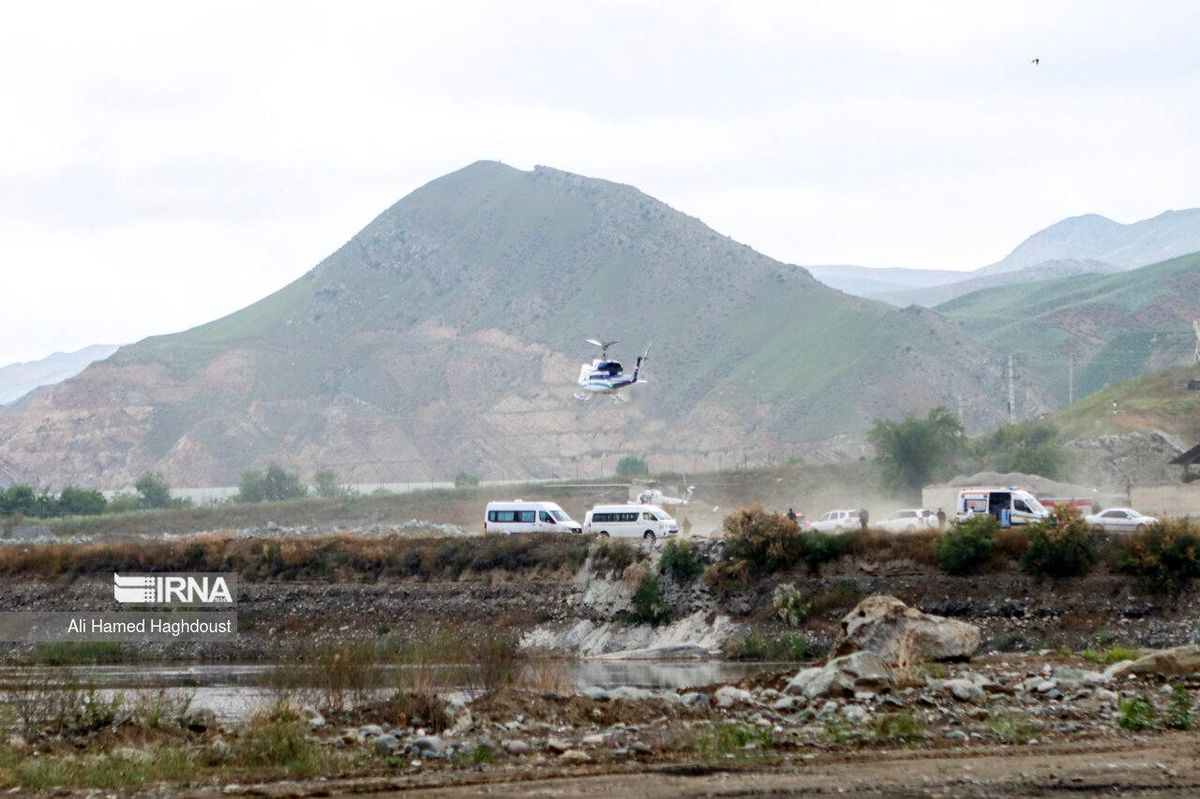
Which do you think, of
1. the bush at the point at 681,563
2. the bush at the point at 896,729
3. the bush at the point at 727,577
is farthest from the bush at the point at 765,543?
the bush at the point at 896,729

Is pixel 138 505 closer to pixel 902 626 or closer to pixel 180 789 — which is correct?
pixel 902 626

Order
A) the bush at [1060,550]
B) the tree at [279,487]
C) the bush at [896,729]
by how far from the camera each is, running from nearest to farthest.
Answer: the bush at [896,729]
the bush at [1060,550]
the tree at [279,487]

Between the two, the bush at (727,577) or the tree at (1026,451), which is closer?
the bush at (727,577)

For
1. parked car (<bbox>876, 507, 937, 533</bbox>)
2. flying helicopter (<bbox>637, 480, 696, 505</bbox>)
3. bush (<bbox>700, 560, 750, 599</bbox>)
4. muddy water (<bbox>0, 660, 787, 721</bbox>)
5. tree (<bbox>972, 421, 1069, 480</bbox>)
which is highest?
tree (<bbox>972, 421, 1069, 480</bbox>)

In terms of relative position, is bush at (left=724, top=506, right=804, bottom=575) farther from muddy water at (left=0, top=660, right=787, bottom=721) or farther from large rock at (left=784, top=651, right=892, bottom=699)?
large rock at (left=784, top=651, right=892, bottom=699)

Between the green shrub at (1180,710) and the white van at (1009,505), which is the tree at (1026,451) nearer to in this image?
the white van at (1009,505)

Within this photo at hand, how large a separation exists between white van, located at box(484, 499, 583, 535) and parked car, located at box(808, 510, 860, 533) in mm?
9985

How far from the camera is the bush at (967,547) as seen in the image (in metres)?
52.4

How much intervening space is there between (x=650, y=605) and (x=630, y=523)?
370 inches

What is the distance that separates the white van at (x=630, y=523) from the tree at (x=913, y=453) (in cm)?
4678

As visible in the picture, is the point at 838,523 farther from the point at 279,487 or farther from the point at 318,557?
the point at 279,487

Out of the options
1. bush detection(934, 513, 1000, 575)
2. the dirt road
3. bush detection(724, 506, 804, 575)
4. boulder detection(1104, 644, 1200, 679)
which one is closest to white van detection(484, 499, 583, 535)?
bush detection(724, 506, 804, 575)

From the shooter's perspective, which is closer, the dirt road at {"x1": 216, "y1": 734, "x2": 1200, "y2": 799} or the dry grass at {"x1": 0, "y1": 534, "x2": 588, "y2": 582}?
the dirt road at {"x1": 216, "y1": 734, "x2": 1200, "y2": 799}

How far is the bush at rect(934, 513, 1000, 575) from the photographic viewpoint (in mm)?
52438
